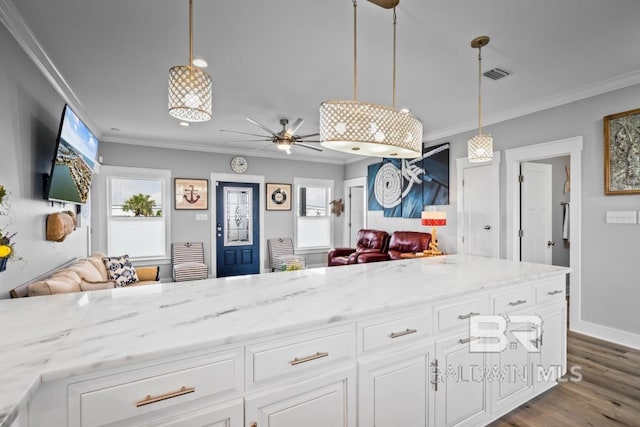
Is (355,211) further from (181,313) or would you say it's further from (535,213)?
(181,313)

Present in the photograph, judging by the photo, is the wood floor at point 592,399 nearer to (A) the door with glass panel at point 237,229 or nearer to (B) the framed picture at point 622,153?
(B) the framed picture at point 622,153

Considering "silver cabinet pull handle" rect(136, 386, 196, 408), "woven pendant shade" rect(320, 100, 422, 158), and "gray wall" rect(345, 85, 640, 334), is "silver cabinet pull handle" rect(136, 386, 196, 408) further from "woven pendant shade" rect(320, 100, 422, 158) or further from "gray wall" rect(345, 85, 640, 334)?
"gray wall" rect(345, 85, 640, 334)

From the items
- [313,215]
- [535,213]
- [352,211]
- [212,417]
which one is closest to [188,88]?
[212,417]

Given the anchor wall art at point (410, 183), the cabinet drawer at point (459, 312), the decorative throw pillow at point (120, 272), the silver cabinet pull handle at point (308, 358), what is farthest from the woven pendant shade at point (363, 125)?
the anchor wall art at point (410, 183)

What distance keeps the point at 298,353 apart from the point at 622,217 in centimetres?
368

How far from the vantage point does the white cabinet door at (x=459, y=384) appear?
5.49 feet

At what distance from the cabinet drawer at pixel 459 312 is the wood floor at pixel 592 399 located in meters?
0.79

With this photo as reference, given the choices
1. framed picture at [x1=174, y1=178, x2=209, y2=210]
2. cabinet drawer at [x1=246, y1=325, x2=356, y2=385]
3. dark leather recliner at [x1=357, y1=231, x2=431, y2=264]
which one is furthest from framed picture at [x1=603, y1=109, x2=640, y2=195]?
framed picture at [x1=174, y1=178, x2=209, y2=210]

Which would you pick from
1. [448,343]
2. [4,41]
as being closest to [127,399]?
[448,343]

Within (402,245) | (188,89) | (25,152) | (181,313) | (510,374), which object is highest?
(188,89)

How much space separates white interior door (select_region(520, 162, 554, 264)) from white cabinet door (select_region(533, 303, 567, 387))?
213 cm

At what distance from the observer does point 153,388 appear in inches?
38.9

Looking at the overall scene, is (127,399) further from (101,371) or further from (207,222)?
(207,222)

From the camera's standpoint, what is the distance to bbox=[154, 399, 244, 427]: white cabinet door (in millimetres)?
1021
